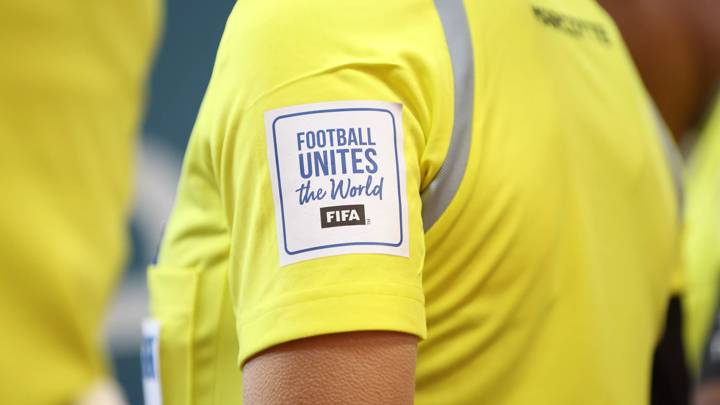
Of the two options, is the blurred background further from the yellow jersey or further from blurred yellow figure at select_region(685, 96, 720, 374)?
blurred yellow figure at select_region(685, 96, 720, 374)

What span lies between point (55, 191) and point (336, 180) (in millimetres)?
352

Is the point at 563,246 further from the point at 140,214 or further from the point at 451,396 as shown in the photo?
the point at 140,214

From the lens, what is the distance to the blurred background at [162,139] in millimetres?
932

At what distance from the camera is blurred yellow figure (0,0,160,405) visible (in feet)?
1.62

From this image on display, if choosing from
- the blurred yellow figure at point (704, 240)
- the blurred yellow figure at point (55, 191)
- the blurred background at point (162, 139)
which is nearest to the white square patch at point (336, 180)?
the blurred background at point (162, 139)

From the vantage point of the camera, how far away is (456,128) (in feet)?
2.93

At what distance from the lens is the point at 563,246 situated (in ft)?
3.26

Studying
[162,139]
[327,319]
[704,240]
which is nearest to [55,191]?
[327,319]

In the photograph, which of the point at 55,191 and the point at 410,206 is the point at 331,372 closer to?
the point at 410,206

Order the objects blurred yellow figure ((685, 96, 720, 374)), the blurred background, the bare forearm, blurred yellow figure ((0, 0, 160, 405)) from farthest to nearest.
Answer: blurred yellow figure ((685, 96, 720, 374))
the blurred background
the bare forearm
blurred yellow figure ((0, 0, 160, 405))

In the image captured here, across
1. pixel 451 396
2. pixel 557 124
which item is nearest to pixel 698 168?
pixel 557 124

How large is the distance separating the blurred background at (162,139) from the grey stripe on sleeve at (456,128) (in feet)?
0.54

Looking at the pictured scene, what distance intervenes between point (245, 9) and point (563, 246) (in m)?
0.31

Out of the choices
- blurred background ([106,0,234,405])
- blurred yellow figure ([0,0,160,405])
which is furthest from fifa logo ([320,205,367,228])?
blurred yellow figure ([0,0,160,405])
